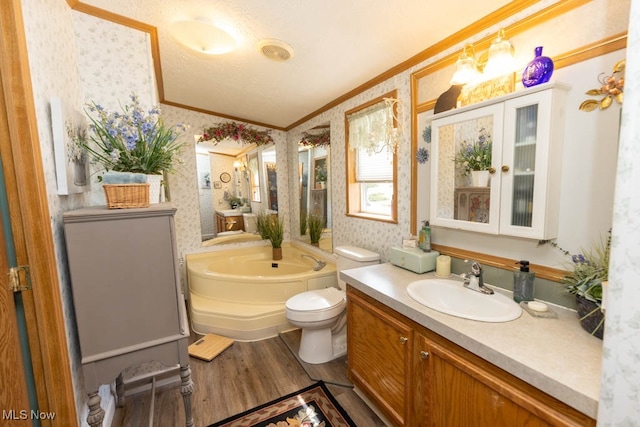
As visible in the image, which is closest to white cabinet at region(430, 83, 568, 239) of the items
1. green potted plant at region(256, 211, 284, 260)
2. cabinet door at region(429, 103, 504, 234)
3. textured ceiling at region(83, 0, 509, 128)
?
cabinet door at region(429, 103, 504, 234)

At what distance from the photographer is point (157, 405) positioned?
A: 1.86 m

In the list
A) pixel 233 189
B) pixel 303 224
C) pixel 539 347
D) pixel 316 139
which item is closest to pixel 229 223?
pixel 233 189

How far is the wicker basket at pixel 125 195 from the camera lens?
1280mm

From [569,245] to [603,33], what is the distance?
90cm

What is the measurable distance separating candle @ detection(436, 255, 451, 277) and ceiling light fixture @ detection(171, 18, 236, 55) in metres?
1.98

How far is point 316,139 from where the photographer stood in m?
3.31

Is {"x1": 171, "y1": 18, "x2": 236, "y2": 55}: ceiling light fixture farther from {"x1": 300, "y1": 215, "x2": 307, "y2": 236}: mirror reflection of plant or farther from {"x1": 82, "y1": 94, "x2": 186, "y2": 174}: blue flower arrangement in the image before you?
{"x1": 300, "y1": 215, "x2": 307, "y2": 236}: mirror reflection of plant

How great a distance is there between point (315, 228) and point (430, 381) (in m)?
2.36

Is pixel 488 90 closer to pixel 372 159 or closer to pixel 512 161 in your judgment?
pixel 512 161

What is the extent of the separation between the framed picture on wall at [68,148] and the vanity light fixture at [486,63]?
1956 millimetres

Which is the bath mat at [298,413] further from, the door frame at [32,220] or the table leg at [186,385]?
the door frame at [32,220]

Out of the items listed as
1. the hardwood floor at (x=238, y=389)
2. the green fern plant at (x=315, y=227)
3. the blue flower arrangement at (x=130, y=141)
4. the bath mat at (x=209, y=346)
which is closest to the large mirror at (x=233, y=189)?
the green fern plant at (x=315, y=227)

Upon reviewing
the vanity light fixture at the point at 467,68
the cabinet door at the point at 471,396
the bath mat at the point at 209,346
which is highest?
the vanity light fixture at the point at 467,68

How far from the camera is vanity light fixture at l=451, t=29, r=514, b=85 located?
4.50 ft
